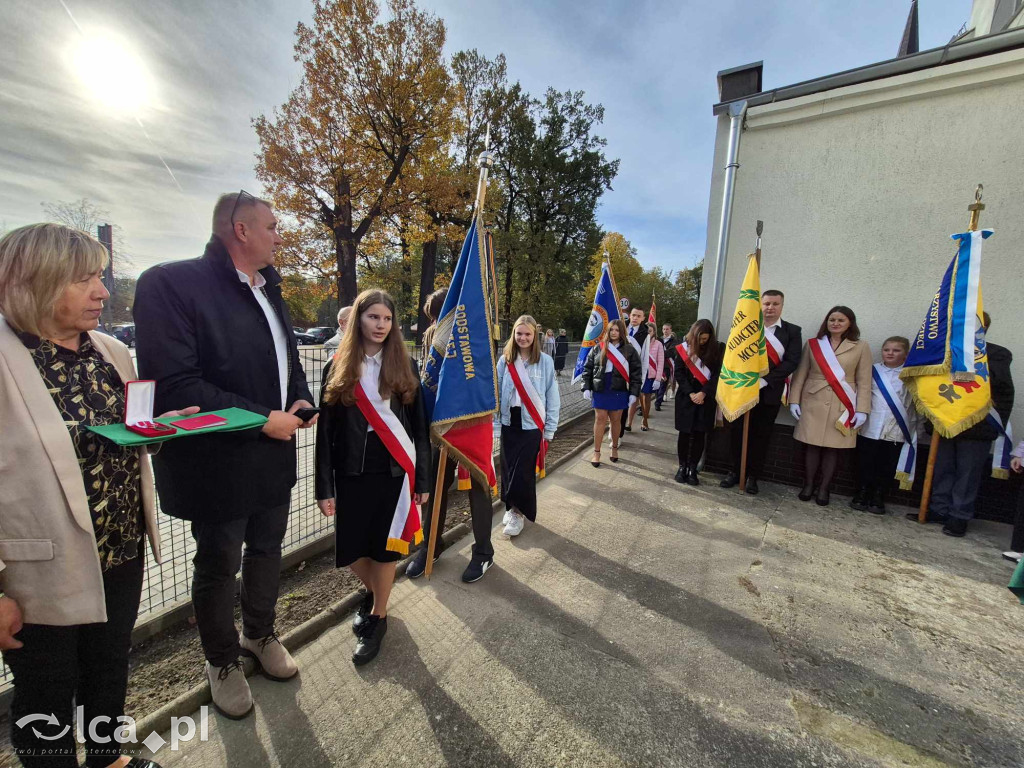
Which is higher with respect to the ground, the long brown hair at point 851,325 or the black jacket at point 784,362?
the long brown hair at point 851,325

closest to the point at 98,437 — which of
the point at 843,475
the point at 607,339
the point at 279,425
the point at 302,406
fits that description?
the point at 279,425

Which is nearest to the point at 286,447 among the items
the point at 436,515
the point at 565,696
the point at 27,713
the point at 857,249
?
the point at 27,713

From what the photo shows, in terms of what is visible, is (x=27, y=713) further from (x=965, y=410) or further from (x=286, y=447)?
(x=965, y=410)

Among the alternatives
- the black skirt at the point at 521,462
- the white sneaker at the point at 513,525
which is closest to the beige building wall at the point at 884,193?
the black skirt at the point at 521,462

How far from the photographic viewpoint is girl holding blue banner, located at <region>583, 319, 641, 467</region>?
5469mm

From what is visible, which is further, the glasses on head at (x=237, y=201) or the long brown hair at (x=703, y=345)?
the long brown hair at (x=703, y=345)

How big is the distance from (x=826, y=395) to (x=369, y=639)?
4.85 metres

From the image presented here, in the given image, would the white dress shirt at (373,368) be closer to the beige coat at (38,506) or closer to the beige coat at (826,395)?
the beige coat at (38,506)

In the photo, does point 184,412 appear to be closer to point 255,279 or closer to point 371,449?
point 255,279

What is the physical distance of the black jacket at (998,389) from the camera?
151 inches

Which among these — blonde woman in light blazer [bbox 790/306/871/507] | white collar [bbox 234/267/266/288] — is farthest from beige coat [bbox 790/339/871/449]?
white collar [bbox 234/267/266/288]

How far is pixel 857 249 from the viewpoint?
188 inches

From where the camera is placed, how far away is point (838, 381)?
4.37 metres

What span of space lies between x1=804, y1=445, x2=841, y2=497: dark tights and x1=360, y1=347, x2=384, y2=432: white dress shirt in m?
4.74
